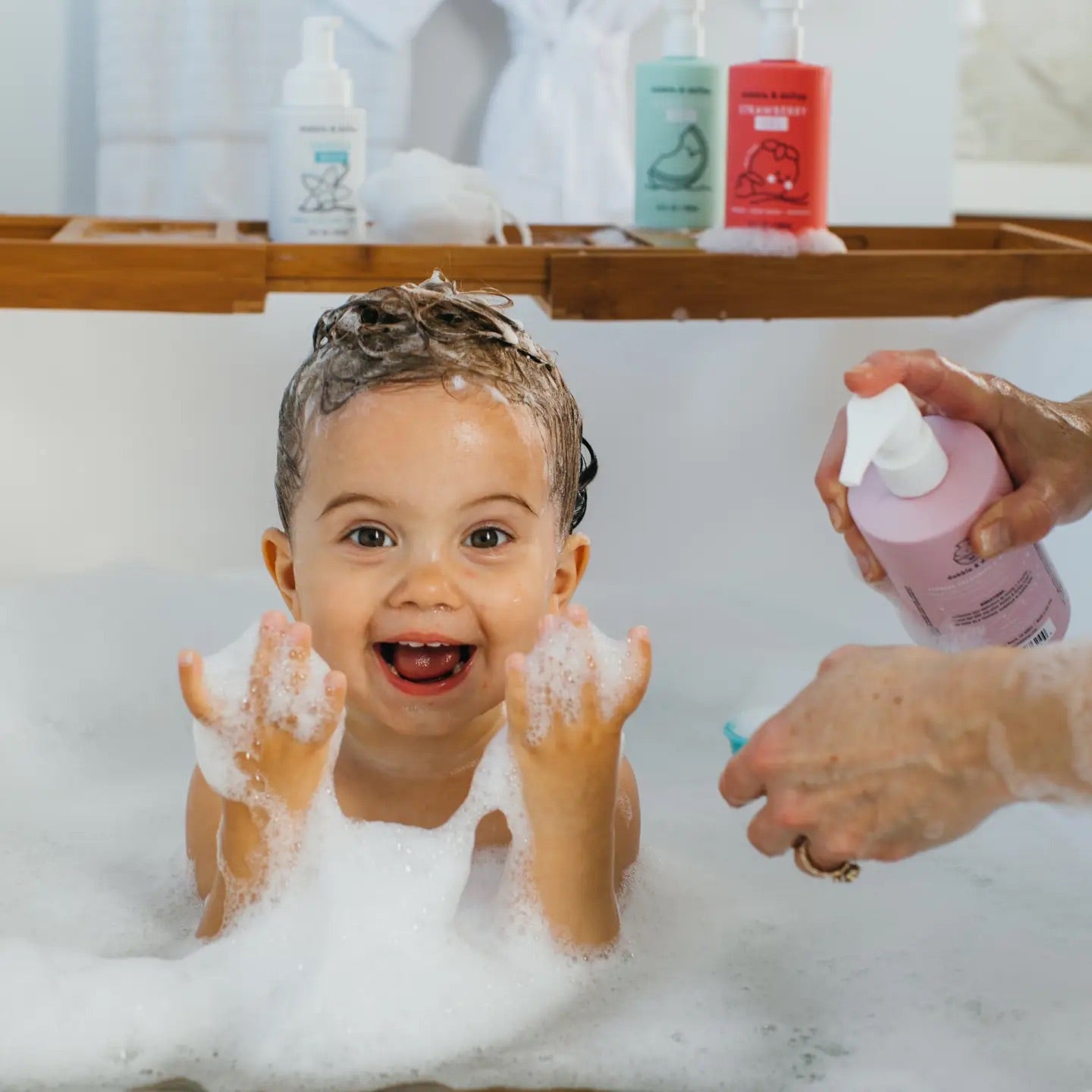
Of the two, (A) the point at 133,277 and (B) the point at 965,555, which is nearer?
(B) the point at 965,555

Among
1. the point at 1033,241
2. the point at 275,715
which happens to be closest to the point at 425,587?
the point at 275,715

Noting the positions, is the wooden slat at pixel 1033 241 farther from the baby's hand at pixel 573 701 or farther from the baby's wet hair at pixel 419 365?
the baby's hand at pixel 573 701

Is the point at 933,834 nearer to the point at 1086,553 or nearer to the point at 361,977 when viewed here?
the point at 361,977

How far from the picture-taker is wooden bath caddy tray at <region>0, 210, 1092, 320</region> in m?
1.61

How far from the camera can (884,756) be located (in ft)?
2.89

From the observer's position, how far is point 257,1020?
106 centimetres

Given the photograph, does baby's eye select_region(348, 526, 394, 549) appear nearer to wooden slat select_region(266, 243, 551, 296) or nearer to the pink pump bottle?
the pink pump bottle

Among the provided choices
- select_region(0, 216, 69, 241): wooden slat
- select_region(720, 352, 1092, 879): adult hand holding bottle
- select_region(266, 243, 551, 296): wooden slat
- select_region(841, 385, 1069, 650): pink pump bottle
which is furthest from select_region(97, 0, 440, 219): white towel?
select_region(720, 352, 1092, 879): adult hand holding bottle

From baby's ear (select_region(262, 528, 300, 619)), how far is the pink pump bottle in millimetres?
454

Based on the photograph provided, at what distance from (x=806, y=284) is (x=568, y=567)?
1.76ft

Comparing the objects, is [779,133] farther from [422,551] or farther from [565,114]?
[422,551]

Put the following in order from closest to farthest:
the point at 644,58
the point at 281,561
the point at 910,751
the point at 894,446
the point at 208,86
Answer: the point at 910,751 → the point at 894,446 → the point at 281,561 → the point at 208,86 → the point at 644,58

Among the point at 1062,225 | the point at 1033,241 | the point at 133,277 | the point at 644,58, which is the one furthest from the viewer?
the point at 1062,225

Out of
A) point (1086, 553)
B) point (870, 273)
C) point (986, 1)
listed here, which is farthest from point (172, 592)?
point (986, 1)
